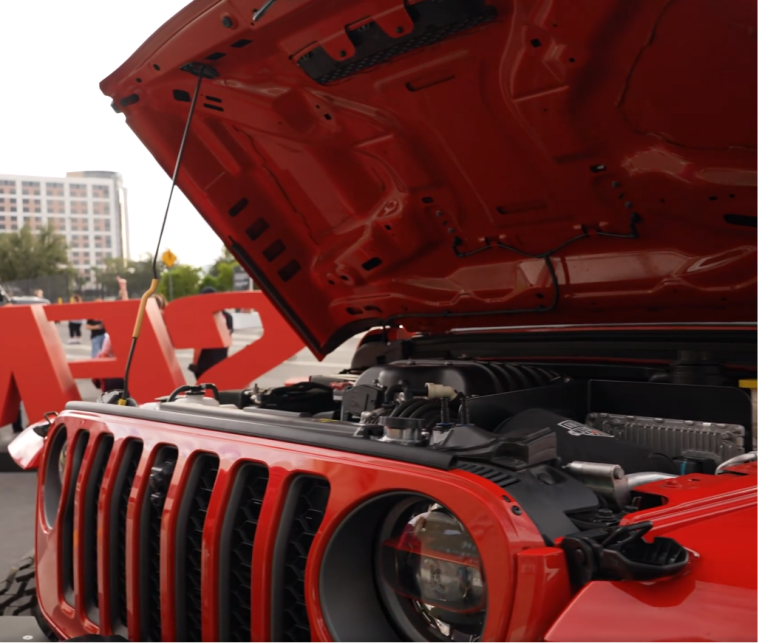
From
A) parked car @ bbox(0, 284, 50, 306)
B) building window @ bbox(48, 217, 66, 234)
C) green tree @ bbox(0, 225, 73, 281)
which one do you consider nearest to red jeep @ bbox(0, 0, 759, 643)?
parked car @ bbox(0, 284, 50, 306)

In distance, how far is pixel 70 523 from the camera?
1842mm

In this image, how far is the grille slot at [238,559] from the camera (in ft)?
4.38

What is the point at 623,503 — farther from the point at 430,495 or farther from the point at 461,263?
the point at 461,263

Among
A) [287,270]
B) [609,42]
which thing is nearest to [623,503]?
[609,42]

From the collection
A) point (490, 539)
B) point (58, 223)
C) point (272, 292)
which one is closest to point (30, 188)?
point (58, 223)

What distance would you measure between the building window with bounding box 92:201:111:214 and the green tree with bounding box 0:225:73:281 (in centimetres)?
1170

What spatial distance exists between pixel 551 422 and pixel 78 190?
180ft

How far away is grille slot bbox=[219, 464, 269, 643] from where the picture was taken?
52.6 inches

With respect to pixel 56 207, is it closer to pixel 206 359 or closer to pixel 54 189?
pixel 54 189

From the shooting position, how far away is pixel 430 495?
3.51ft

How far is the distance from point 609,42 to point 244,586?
135 centimetres

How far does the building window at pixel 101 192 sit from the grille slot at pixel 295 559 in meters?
55.7

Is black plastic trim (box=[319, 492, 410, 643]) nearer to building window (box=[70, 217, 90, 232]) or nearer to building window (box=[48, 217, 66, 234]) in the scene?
building window (box=[48, 217, 66, 234])

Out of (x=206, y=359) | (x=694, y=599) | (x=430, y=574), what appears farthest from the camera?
(x=206, y=359)
